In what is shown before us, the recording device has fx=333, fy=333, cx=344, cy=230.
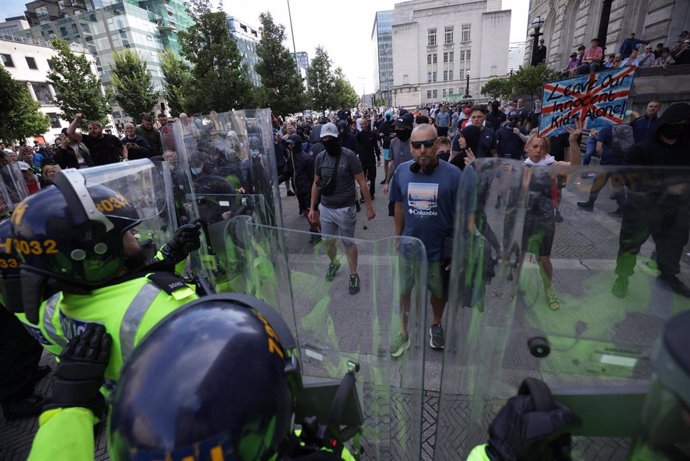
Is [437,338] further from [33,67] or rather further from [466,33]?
[466,33]

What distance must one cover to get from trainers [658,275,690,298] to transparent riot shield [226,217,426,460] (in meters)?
1.10

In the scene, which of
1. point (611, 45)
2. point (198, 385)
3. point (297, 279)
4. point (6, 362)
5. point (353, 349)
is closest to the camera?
point (198, 385)

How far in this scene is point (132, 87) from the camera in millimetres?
26844

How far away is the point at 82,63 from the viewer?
26109 mm

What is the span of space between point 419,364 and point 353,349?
1.33 feet

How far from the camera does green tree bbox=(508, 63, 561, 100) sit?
14.8 metres

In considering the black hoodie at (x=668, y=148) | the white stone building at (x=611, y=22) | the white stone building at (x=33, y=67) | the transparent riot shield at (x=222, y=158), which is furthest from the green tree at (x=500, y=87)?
the white stone building at (x=33, y=67)

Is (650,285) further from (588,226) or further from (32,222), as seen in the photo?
(32,222)

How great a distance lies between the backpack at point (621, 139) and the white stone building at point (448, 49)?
2611 inches

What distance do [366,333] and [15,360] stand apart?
3.23 meters

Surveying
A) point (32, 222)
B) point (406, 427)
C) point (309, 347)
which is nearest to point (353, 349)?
point (309, 347)

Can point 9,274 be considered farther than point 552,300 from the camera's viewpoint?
Yes

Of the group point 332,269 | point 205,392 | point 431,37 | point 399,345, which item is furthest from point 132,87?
point 431,37

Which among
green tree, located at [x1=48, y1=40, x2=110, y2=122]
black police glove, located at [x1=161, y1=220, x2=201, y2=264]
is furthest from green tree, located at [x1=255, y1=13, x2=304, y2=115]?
black police glove, located at [x1=161, y1=220, x2=201, y2=264]
